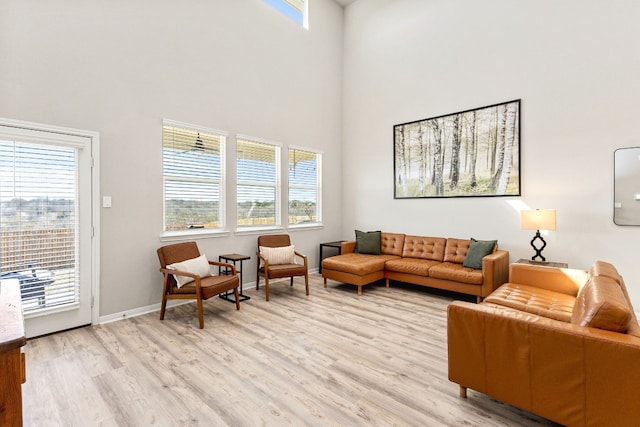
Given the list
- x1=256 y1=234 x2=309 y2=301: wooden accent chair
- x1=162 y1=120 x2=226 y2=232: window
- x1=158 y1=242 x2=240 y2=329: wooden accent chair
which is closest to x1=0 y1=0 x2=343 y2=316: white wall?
x1=162 y1=120 x2=226 y2=232: window

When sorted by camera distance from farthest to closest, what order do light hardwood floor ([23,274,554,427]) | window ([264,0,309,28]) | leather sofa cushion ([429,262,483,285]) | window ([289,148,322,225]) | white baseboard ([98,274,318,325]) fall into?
window ([289,148,322,225]) < window ([264,0,309,28]) < leather sofa cushion ([429,262,483,285]) < white baseboard ([98,274,318,325]) < light hardwood floor ([23,274,554,427])

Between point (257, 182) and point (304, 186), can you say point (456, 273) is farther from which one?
point (257, 182)

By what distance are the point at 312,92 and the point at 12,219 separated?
189 inches

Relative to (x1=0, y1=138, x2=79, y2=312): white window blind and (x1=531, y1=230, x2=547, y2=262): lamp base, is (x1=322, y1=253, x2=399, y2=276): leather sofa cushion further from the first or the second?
(x1=0, y1=138, x2=79, y2=312): white window blind

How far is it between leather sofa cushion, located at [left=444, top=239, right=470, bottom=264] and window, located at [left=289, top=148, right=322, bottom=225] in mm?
2506

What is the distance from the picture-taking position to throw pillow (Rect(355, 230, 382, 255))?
18.5 feet

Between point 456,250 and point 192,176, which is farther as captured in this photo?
point 456,250

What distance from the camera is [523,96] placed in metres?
4.50

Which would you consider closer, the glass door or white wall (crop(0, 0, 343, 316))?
the glass door

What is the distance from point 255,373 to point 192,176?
2.93 metres

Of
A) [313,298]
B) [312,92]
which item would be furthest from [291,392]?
[312,92]

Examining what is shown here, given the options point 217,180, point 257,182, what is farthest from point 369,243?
point 217,180

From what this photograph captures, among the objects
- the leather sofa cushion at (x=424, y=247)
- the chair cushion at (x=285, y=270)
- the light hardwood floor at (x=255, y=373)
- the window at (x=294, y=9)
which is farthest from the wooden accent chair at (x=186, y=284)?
the window at (x=294, y=9)

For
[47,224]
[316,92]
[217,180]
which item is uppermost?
[316,92]
